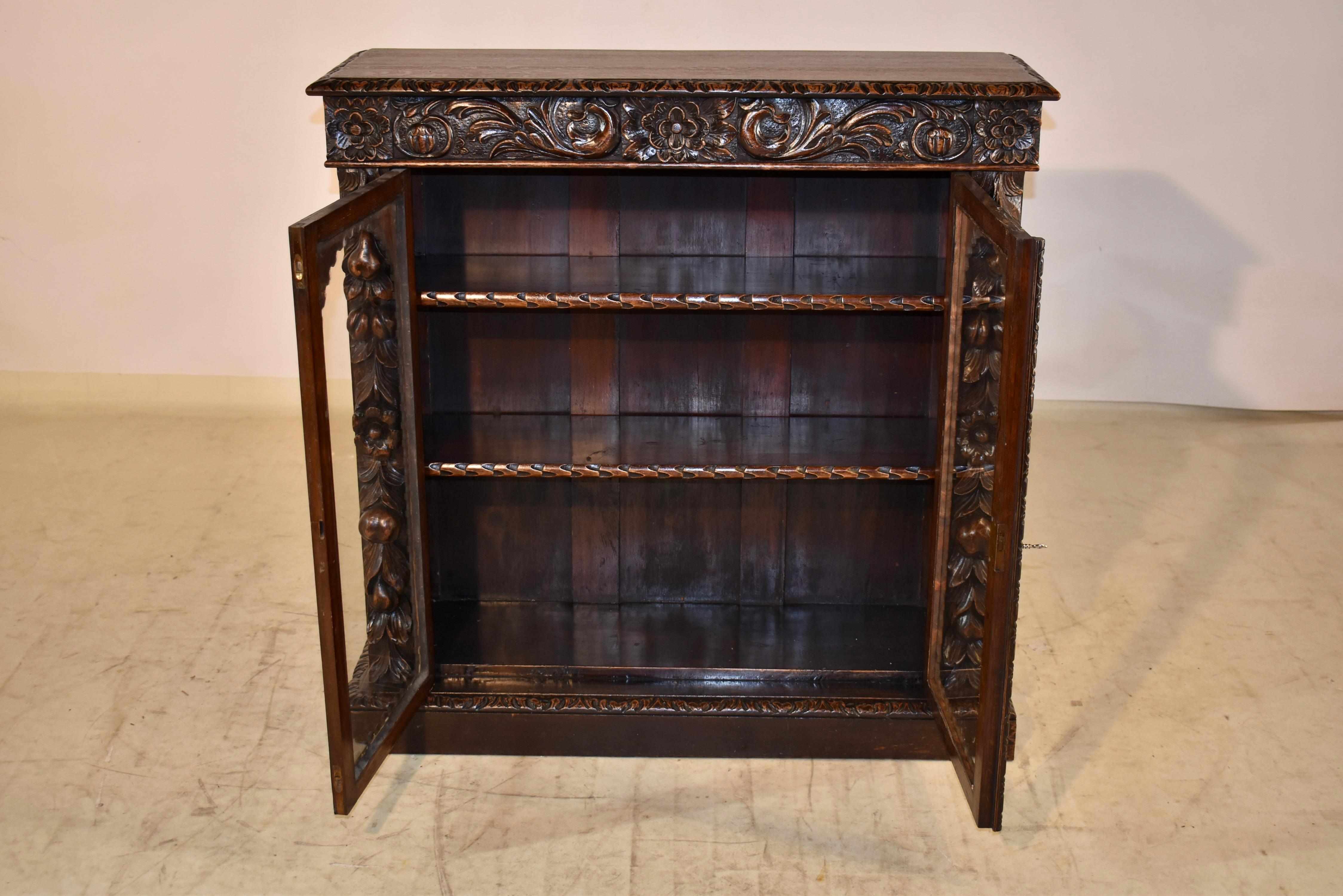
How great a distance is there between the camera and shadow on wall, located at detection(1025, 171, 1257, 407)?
4.74 m

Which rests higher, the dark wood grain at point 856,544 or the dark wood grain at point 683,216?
the dark wood grain at point 683,216

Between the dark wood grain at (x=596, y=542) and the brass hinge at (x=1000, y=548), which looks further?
the dark wood grain at (x=596, y=542)

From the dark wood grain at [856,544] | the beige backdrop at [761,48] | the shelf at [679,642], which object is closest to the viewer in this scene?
the shelf at [679,642]

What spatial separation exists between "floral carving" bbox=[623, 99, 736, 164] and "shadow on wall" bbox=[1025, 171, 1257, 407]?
2729 millimetres

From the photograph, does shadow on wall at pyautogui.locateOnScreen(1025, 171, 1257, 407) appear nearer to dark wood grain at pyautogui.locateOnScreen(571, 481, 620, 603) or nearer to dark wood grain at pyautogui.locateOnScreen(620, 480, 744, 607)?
dark wood grain at pyautogui.locateOnScreen(620, 480, 744, 607)

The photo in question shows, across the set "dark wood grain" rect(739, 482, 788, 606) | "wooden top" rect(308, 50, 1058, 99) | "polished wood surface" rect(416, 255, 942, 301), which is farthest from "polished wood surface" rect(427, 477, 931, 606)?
"wooden top" rect(308, 50, 1058, 99)

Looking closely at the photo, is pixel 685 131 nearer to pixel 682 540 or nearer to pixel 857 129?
pixel 857 129

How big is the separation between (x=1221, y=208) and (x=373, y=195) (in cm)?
363

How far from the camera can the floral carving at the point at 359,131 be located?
92.0 inches

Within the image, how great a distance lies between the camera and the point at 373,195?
226cm

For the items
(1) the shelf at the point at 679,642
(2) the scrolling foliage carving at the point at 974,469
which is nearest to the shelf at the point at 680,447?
(2) the scrolling foliage carving at the point at 974,469

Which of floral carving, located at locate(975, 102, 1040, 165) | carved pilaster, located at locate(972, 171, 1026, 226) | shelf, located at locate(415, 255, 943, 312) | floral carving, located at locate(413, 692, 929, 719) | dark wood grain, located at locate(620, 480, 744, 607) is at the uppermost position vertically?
floral carving, located at locate(975, 102, 1040, 165)

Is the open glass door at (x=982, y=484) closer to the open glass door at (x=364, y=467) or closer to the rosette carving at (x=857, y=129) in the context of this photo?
the rosette carving at (x=857, y=129)

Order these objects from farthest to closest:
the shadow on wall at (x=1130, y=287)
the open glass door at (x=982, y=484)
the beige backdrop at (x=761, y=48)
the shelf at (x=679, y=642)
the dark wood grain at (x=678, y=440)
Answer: the shadow on wall at (x=1130, y=287), the beige backdrop at (x=761, y=48), the shelf at (x=679, y=642), the dark wood grain at (x=678, y=440), the open glass door at (x=982, y=484)
